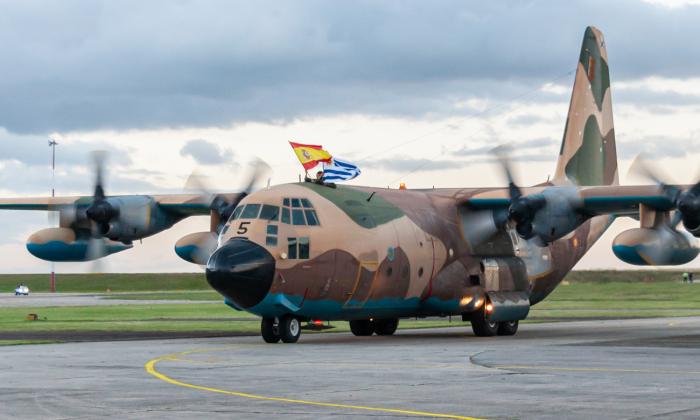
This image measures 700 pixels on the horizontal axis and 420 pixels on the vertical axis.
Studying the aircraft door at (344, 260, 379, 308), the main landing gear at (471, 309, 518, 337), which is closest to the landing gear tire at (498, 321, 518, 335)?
the main landing gear at (471, 309, 518, 337)

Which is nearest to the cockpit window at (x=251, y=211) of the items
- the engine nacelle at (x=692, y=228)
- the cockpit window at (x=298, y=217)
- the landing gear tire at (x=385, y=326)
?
the cockpit window at (x=298, y=217)

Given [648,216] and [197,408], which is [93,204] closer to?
[648,216]

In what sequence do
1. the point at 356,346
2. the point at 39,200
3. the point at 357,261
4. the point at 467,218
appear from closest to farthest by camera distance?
the point at 356,346 → the point at 357,261 → the point at 467,218 → the point at 39,200

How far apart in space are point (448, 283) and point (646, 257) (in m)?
6.17

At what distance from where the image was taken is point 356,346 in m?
28.0

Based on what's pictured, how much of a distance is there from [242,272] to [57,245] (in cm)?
1125

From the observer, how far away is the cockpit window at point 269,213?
28.8 m

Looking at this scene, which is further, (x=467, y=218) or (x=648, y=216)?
(x=467, y=218)

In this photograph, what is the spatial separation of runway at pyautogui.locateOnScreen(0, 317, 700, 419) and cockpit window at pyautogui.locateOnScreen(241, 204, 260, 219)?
3.52m

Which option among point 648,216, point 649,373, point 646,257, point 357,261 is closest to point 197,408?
point 649,373

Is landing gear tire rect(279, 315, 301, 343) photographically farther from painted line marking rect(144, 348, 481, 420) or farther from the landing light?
painted line marking rect(144, 348, 481, 420)

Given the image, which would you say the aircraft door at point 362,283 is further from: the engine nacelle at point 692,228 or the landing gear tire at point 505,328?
the engine nacelle at point 692,228

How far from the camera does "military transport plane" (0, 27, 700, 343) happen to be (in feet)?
93.7

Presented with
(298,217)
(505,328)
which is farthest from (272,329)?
(505,328)
